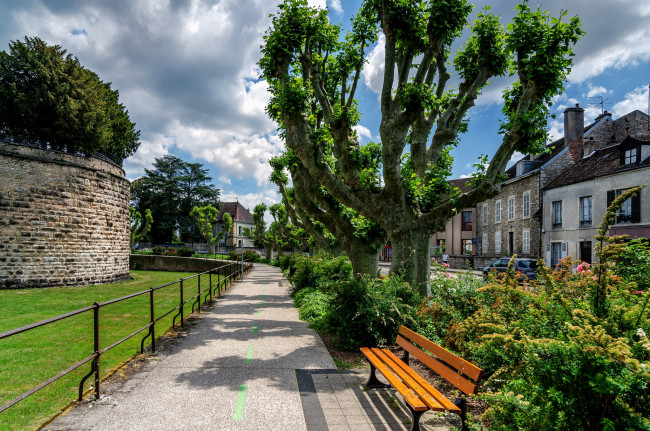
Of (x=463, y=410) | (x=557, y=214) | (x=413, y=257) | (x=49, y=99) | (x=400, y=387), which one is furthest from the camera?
(x=557, y=214)

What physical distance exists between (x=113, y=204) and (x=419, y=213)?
19.6 metres

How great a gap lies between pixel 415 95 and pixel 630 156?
1890 centimetres

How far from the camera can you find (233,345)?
7.00m

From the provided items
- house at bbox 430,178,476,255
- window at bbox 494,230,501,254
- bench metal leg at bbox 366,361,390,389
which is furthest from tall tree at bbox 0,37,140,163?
house at bbox 430,178,476,255

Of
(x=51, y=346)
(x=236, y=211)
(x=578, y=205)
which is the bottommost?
(x=51, y=346)

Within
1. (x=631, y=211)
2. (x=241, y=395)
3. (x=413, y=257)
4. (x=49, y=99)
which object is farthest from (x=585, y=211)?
(x=49, y=99)

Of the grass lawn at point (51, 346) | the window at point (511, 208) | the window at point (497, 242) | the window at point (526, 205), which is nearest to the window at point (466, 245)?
the window at point (497, 242)

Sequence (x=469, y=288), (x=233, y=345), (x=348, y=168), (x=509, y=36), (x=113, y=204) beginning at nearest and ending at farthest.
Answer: (x=469, y=288) → (x=233, y=345) → (x=509, y=36) → (x=348, y=168) → (x=113, y=204)

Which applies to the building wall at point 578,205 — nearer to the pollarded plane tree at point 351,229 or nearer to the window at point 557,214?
the window at point 557,214

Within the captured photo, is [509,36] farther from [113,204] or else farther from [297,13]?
[113,204]

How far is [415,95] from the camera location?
8.20 m

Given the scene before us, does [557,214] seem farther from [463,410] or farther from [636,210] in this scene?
[463,410]

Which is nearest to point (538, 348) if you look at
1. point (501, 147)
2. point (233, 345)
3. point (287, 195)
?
point (233, 345)

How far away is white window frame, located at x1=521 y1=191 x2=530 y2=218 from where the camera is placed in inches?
1123
